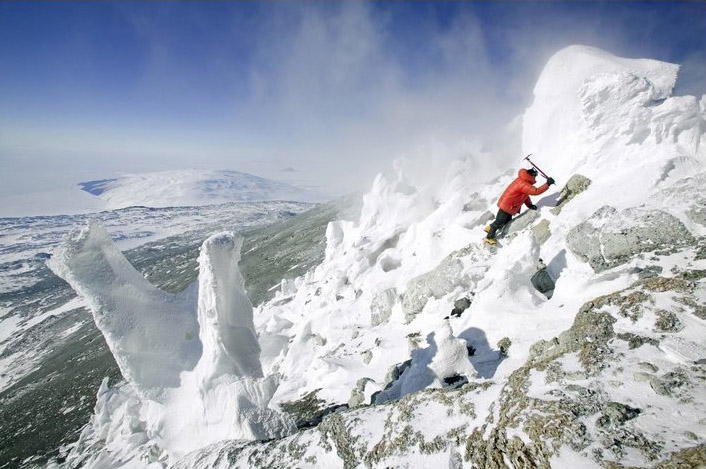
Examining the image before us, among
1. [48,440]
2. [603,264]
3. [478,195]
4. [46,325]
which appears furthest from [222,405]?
[46,325]

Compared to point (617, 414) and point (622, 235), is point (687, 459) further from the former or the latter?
point (622, 235)

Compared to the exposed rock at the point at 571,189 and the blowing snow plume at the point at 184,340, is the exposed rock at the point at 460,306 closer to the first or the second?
the exposed rock at the point at 571,189

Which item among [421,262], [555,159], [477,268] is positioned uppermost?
[555,159]

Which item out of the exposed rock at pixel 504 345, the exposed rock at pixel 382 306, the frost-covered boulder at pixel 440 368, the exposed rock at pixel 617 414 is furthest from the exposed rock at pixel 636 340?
the exposed rock at pixel 382 306

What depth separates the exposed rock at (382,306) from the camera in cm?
1762

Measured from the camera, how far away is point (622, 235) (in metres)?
9.59

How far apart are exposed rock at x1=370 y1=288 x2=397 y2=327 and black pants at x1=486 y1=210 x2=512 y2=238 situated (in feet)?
19.5

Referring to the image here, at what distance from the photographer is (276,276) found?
193 feet

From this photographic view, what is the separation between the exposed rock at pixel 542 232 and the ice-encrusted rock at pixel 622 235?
1601 mm

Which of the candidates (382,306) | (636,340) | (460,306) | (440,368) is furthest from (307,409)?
(636,340)

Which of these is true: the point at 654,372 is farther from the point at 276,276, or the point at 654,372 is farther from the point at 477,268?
the point at 276,276

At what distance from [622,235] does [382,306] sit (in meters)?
11.0

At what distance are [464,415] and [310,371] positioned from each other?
12.7 m

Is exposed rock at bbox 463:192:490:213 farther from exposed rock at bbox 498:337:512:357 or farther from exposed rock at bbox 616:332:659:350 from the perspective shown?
exposed rock at bbox 616:332:659:350
